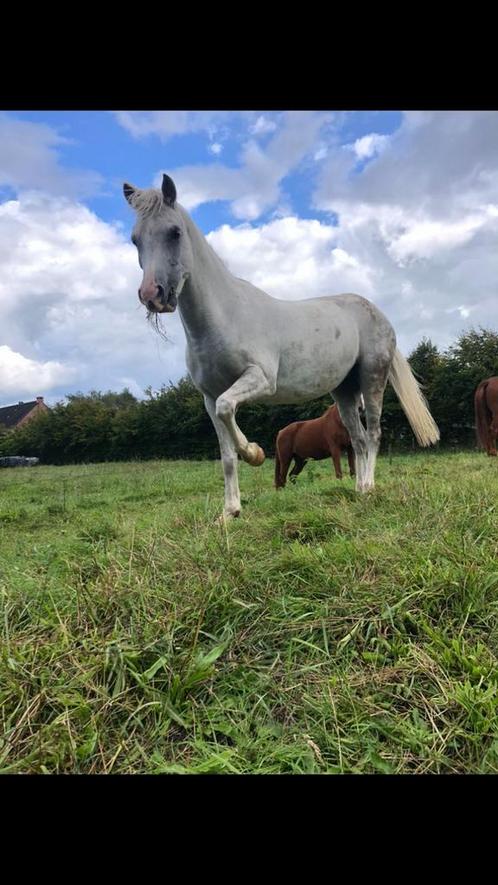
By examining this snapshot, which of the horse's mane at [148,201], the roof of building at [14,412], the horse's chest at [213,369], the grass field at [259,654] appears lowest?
the grass field at [259,654]

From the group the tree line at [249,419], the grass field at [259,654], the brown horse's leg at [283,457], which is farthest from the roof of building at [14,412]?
the grass field at [259,654]

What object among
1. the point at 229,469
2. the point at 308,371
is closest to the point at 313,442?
the point at 308,371

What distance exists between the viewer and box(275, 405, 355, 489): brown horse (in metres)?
7.80

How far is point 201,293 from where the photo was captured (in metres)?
3.78

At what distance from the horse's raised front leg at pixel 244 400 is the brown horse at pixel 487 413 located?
7614mm

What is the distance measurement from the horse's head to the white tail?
3.04 m

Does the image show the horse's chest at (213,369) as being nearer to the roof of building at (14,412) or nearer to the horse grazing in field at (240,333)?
the horse grazing in field at (240,333)

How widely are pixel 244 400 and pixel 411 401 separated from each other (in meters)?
2.73

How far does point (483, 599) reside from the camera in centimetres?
215

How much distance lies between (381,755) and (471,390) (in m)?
14.6

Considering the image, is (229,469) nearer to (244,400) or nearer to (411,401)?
(244,400)

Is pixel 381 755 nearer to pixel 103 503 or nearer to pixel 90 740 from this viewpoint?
pixel 90 740

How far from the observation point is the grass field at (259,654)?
5.12 ft
